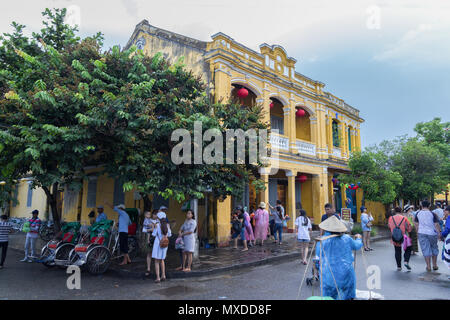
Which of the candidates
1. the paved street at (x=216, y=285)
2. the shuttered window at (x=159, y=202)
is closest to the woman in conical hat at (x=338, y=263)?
the paved street at (x=216, y=285)

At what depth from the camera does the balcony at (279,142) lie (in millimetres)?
13984

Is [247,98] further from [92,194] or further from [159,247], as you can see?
[159,247]

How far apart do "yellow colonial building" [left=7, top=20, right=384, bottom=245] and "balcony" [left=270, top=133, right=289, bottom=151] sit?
49mm

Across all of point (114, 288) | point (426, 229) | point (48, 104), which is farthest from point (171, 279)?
point (426, 229)

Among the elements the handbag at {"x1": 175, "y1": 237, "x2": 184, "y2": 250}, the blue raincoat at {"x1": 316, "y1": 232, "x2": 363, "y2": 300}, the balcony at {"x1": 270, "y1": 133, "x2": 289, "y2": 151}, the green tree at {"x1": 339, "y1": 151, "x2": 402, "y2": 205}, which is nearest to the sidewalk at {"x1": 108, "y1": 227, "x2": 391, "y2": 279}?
the handbag at {"x1": 175, "y1": 237, "x2": 184, "y2": 250}

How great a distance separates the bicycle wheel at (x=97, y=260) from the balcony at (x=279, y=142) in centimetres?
878

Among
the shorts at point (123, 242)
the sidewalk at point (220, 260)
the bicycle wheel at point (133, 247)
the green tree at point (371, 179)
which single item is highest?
the green tree at point (371, 179)

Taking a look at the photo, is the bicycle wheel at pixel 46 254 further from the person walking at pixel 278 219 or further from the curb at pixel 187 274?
the person walking at pixel 278 219

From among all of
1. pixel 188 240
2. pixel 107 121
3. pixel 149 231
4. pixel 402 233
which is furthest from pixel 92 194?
pixel 402 233

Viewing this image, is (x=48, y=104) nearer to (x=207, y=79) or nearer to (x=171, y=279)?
(x=171, y=279)

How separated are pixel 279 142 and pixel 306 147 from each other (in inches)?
94.5

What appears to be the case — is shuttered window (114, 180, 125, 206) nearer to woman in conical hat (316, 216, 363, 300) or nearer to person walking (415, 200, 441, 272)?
woman in conical hat (316, 216, 363, 300)

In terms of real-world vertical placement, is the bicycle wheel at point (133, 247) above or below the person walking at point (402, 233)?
below

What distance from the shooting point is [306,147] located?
1605 centimetres
